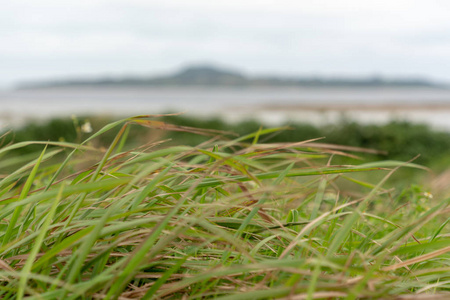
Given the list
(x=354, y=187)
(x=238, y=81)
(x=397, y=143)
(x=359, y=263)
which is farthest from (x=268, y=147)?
(x=238, y=81)

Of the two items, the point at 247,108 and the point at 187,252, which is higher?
the point at 187,252

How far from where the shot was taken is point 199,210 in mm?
1442

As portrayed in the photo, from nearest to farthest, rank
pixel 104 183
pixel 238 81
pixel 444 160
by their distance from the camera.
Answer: pixel 104 183 < pixel 444 160 < pixel 238 81

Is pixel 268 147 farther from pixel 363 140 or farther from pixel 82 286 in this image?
pixel 363 140

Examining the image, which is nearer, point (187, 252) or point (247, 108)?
point (187, 252)

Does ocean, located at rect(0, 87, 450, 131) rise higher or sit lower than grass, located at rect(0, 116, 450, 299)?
lower

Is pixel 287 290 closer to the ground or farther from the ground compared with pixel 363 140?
farther from the ground

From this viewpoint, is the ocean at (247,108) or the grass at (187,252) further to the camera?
the ocean at (247,108)

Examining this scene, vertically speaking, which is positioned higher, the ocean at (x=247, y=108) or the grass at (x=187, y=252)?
the grass at (x=187, y=252)

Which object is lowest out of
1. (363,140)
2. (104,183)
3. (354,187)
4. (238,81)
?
(238,81)

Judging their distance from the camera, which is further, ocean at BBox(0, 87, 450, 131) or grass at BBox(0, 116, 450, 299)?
ocean at BBox(0, 87, 450, 131)

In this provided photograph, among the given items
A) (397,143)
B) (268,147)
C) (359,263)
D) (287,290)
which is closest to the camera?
(287,290)

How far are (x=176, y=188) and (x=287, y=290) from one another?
66cm

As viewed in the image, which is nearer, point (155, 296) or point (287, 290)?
point (287, 290)
